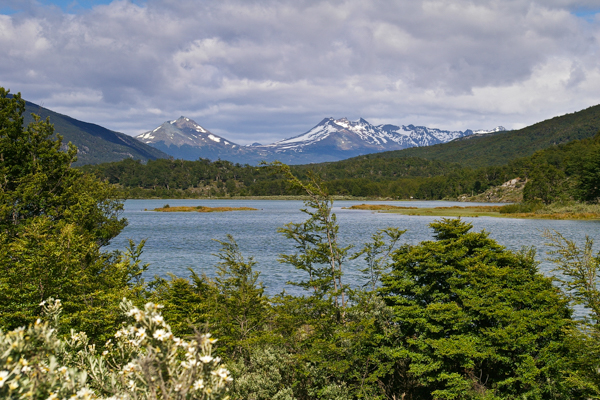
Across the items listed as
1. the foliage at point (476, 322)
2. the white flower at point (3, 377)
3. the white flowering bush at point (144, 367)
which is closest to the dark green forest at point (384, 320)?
the foliage at point (476, 322)

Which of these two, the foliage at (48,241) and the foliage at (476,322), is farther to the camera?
the foliage at (48,241)

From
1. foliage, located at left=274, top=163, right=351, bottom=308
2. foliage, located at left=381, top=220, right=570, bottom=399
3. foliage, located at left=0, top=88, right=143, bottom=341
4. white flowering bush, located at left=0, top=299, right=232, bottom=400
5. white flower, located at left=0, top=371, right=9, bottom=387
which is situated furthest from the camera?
foliage, located at left=274, top=163, right=351, bottom=308

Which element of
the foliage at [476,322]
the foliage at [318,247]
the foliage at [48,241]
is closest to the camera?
the foliage at [476,322]

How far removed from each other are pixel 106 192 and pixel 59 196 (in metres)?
13.1

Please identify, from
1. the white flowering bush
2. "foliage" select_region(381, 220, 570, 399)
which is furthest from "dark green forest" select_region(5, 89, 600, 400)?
the white flowering bush

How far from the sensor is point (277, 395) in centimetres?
936

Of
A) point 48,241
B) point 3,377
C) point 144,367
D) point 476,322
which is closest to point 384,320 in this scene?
point 476,322

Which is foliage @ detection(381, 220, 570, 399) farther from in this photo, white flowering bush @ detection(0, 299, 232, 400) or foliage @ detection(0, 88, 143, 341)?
foliage @ detection(0, 88, 143, 341)

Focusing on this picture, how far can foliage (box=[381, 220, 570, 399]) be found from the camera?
9.89m

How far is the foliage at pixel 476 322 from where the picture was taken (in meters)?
9.89

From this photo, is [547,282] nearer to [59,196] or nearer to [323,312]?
[323,312]

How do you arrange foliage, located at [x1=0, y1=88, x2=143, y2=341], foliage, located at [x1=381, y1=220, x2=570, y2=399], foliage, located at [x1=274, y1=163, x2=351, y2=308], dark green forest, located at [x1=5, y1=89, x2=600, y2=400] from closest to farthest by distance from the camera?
dark green forest, located at [x1=5, y1=89, x2=600, y2=400]
foliage, located at [x1=381, y1=220, x2=570, y2=399]
foliage, located at [x1=0, y1=88, x2=143, y2=341]
foliage, located at [x1=274, y1=163, x2=351, y2=308]

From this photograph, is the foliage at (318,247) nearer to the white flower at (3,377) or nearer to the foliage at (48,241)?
the foliage at (48,241)

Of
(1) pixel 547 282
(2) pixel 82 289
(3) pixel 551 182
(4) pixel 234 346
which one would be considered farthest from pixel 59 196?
(3) pixel 551 182
